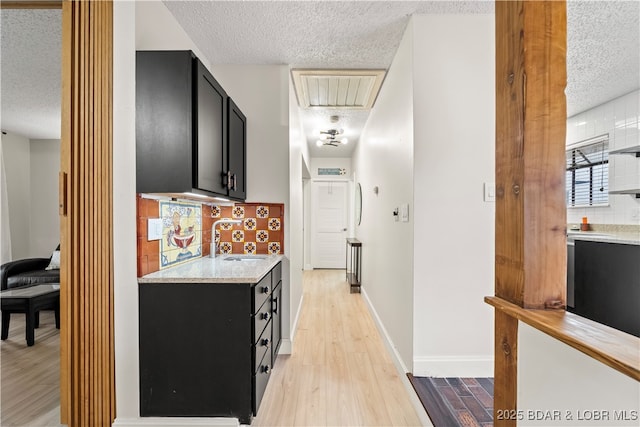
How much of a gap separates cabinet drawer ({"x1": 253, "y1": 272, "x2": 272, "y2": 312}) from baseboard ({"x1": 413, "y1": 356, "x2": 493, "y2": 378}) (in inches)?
43.2

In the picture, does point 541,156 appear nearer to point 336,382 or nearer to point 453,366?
point 453,366

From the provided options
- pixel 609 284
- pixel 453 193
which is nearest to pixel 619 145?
pixel 609 284

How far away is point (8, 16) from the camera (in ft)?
6.64

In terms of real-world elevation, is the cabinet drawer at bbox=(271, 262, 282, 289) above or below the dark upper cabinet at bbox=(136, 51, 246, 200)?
below

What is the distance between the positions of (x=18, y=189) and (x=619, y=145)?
8.19 metres

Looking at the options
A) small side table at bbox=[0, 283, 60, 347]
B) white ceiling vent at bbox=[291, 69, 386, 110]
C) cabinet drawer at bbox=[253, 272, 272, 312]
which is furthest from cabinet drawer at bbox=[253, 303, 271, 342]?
small side table at bbox=[0, 283, 60, 347]

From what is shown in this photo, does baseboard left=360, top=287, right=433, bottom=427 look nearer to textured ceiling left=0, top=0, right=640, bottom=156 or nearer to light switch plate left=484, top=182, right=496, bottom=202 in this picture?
light switch plate left=484, top=182, right=496, bottom=202

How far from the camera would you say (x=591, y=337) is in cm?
71

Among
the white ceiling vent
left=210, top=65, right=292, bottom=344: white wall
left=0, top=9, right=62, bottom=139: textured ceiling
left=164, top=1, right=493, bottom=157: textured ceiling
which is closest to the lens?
left=164, top=1, right=493, bottom=157: textured ceiling

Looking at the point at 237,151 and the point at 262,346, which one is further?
the point at 237,151

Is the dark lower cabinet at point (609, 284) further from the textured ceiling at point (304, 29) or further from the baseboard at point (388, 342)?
the textured ceiling at point (304, 29)

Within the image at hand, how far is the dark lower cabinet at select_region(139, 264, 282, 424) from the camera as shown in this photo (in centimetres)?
165

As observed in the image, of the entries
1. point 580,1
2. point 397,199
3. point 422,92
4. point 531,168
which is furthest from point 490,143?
point 531,168

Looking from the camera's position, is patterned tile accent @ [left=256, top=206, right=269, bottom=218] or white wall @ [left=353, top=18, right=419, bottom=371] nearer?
white wall @ [left=353, top=18, right=419, bottom=371]
